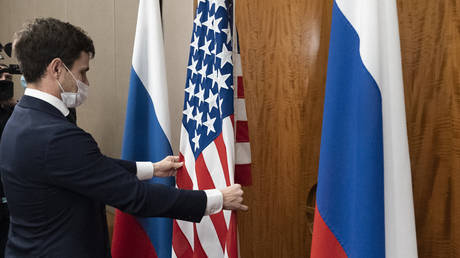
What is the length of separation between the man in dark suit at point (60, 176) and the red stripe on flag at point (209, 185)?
0.16 meters

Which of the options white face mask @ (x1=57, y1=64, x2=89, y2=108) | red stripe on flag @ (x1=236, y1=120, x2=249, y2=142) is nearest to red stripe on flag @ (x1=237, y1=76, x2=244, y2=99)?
red stripe on flag @ (x1=236, y1=120, x2=249, y2=142)

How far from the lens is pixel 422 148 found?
115cm

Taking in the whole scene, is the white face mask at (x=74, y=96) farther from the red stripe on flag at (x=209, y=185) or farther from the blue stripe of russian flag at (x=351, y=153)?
the blue stripe of russian flag at (x=351, y=153)

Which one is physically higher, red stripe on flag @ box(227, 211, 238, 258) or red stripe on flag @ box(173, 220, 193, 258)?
red stripe on flag @ box(227, 211, 238, 258)

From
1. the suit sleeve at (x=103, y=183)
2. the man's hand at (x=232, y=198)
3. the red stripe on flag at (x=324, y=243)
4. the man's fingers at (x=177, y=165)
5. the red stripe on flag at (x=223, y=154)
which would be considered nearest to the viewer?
the red stripe on flag at (x=324, y=243)

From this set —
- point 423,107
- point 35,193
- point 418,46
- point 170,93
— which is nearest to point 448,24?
point 418,46

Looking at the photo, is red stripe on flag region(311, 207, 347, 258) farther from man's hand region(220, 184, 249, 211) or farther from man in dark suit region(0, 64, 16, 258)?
man in dark suit region(0, 64, 16, 258)

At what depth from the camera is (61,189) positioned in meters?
1.27

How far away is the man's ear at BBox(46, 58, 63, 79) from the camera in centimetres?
130

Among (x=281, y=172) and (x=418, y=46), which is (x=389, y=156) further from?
(x=281, y=172)

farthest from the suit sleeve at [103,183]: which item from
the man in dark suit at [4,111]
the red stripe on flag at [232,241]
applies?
the man in dark suit at [4,111]

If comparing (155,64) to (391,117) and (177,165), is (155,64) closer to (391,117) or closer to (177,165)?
(177,165)

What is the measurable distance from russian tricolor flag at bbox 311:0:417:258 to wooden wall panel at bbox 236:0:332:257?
1.58 feet

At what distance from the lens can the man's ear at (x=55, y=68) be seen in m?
1.30
